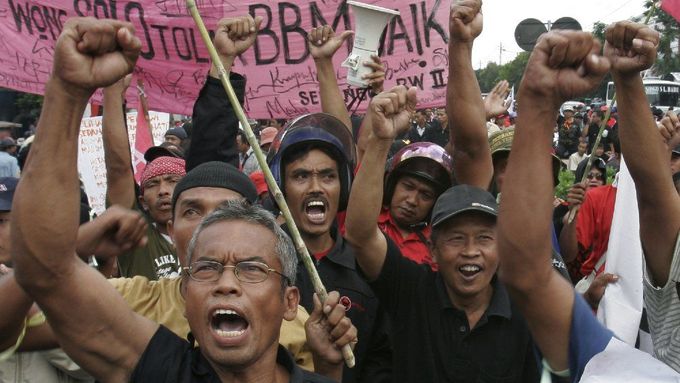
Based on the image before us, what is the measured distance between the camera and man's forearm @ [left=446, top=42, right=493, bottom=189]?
397cm

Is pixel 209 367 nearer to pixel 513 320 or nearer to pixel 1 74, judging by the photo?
pixel 513 320

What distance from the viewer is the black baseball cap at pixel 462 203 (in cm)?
348

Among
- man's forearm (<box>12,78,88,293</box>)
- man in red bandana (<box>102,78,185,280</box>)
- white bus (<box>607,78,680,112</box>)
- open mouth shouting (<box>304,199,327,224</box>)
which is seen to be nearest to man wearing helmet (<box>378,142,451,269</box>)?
open mouth shouting (<box>304,199,327,224</box>)

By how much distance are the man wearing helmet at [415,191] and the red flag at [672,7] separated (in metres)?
1.45

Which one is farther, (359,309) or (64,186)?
(359,309)

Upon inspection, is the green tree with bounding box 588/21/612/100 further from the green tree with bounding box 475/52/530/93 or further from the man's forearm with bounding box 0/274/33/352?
the green tree with bounding box 475/52/530/93

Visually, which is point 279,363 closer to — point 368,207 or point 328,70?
point 368,207

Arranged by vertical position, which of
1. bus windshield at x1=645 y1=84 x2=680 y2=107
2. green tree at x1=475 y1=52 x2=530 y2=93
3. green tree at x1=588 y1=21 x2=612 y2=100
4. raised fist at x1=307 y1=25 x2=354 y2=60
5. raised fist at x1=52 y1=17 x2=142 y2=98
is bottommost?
green tree at x1=475 y1=52 x2=530 y2=93

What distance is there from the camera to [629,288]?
418 centimetres

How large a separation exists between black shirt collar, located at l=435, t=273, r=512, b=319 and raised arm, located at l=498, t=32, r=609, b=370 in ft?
3.86

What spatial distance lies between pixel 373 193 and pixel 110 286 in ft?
4.01

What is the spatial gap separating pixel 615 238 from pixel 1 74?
3.52 meters

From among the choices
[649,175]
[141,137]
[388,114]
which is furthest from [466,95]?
[141,137]

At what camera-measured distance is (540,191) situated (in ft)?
7.18
